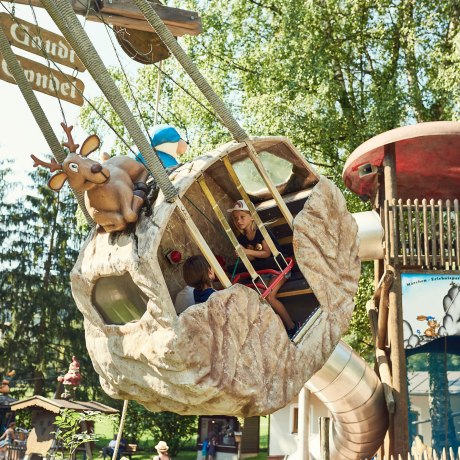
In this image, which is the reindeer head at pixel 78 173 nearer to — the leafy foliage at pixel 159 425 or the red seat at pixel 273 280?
the red seat at pixel 273 280

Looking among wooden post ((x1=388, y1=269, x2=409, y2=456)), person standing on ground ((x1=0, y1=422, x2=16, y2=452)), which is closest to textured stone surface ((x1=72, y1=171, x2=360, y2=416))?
wooden post ((x1=388, y1=269, x2=409, y2=456))

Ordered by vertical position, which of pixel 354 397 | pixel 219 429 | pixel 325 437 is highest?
pixel 219 429

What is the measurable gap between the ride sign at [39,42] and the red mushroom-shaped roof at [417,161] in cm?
545

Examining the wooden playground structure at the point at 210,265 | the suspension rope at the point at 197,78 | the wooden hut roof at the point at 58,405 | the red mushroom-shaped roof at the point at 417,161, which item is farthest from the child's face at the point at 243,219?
the wooden hut roof at the point at 58,405

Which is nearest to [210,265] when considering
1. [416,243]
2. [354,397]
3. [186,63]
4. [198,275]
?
[198,275]

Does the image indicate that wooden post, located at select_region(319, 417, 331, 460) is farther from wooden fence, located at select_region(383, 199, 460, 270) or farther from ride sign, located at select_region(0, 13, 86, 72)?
ride sign, located at select_region(0, 13, 86, 72)

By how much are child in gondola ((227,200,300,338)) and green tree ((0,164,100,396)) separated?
1754 centimetres

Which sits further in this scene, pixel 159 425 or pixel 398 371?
pixel 159 425

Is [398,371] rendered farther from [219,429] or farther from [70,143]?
[219,429]

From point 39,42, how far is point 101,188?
7.11ft

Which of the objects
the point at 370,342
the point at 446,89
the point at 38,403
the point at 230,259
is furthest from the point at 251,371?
the point at 370,342

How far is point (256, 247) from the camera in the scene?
4926 mm

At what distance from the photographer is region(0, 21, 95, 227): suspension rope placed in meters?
4.30

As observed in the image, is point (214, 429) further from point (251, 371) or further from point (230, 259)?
point (251, 371)
